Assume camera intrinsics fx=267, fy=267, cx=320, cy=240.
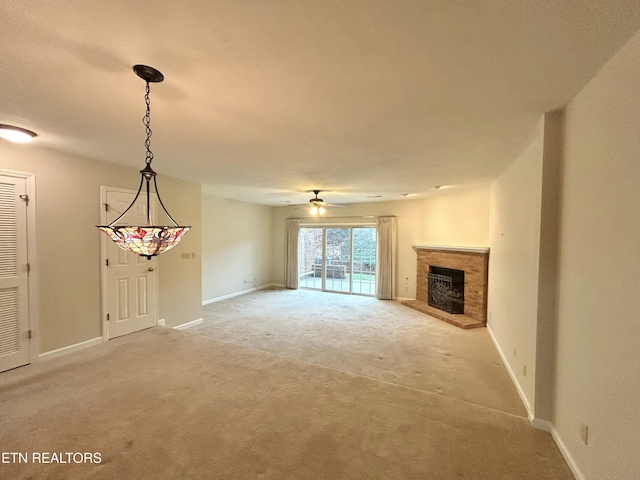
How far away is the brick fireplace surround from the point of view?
4.98 metres

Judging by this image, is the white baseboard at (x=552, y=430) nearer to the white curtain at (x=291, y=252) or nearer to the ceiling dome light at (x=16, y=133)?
the ceiling dome light at (x=16, y=133)

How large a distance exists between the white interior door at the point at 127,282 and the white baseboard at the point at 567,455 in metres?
4.56

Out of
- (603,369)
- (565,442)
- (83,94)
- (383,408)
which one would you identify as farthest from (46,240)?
(565,442)

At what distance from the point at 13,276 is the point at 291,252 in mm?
6099

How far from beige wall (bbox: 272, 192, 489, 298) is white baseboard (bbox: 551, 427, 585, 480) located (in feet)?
12.2

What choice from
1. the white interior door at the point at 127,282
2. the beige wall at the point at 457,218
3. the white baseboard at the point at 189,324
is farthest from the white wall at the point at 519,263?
the white baseboard at the point at 189,324

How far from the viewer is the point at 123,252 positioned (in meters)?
3.78

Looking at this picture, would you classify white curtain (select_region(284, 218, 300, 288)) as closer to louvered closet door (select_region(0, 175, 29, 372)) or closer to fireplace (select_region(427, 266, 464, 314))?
fireplace (select_region(427, 266, 464, 314))

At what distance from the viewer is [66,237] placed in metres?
3.23

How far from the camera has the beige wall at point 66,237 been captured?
119 inches

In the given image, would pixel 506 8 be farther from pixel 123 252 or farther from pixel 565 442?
pixel 123 252

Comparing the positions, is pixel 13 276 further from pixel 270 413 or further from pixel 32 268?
pixel 270 413

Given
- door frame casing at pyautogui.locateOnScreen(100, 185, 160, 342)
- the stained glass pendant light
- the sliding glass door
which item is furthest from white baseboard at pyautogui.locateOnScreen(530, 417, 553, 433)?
the sliding glass door

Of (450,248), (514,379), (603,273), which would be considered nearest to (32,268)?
(603,273)
